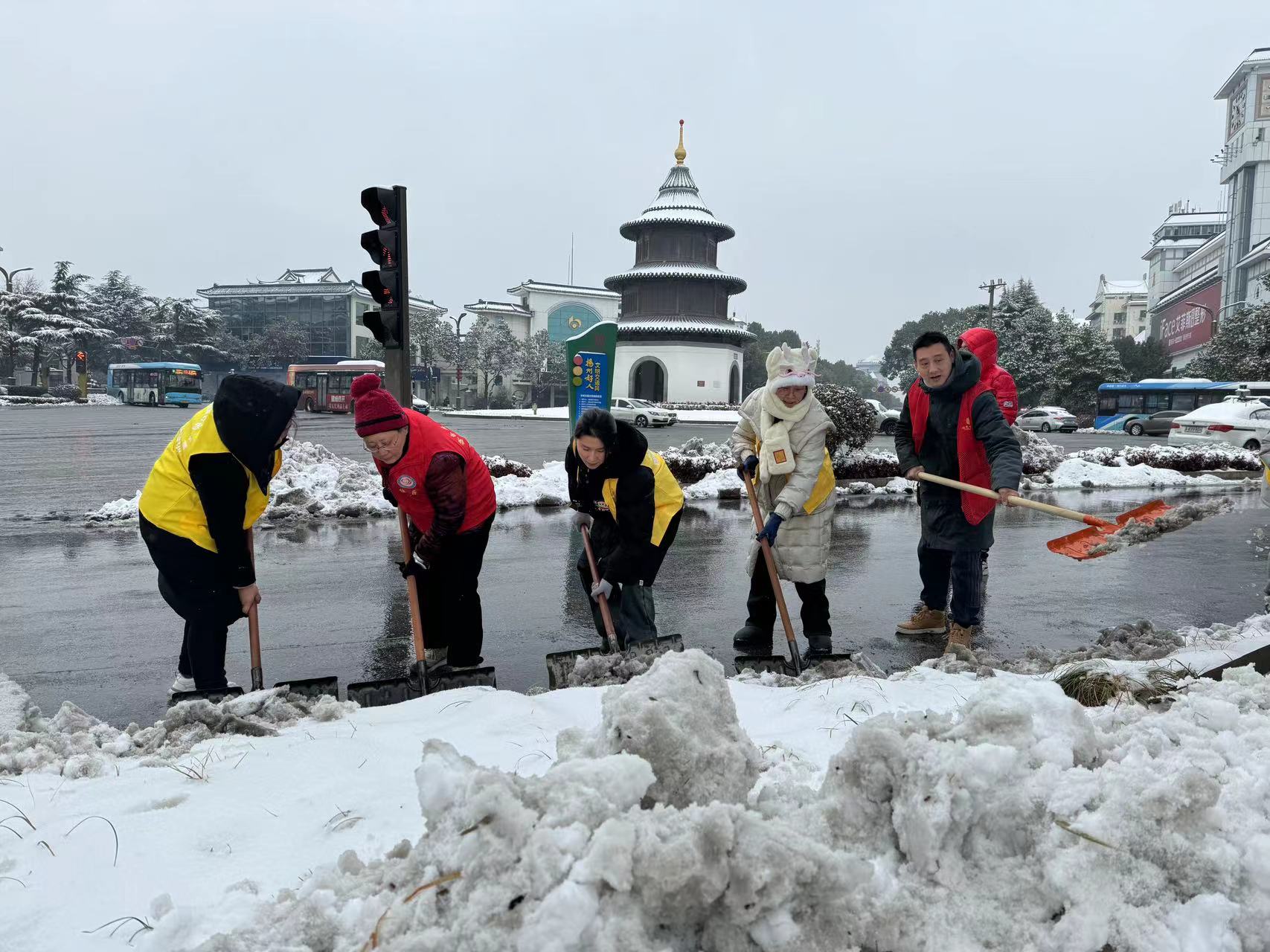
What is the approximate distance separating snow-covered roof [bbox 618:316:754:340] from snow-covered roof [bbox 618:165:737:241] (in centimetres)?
519

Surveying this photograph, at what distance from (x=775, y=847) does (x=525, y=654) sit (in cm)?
339

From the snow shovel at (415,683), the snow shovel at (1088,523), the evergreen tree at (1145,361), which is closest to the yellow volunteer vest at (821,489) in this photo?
the snow shovel at (1088,523)

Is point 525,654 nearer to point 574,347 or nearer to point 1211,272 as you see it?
point 574,347

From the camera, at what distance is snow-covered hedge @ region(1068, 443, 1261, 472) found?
1577cm

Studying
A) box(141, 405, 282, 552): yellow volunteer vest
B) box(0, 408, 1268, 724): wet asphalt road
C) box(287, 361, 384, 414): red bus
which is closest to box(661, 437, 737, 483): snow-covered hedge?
box(0, 408, 1268, 724): wet asphalt road

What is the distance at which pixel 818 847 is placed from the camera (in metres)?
1.85

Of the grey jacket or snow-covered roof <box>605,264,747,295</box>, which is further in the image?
snow-covered roof <box>605,264,747,295</box>

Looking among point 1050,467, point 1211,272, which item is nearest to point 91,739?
point 1050,467

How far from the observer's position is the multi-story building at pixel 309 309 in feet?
262

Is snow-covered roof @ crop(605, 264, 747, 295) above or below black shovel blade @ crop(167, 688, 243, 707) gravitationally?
above

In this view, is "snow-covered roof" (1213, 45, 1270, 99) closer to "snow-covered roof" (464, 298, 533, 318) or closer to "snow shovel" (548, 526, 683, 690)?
"snow-covered roof" (464, 298, 533, 318)

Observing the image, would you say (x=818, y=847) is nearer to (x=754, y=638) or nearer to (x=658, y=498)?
(x=658, y=498)

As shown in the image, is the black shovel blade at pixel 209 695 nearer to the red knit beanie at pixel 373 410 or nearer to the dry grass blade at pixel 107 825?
the dry grass blade at pixel 107 825

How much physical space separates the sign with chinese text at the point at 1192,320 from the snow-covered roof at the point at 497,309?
189 feet
